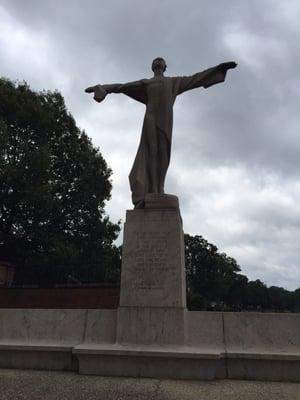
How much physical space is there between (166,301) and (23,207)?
1889 centimetres

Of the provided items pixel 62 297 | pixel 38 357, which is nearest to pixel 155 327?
pixel 38 357

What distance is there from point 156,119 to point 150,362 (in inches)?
215

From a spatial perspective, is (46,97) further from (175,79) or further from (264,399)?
(264,399)

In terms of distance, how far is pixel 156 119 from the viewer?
9.53 metres

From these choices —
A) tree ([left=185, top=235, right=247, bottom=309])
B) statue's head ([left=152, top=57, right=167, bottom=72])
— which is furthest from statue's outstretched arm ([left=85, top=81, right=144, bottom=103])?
tree ([left=185, top=235, right=247, bottom=309])

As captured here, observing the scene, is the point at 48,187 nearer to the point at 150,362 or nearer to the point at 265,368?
the point at 150,362

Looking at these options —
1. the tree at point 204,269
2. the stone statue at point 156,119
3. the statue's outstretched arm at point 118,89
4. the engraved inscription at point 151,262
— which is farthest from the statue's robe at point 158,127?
the tree at point 204,269

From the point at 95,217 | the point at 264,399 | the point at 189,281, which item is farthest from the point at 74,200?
the point at 189,281

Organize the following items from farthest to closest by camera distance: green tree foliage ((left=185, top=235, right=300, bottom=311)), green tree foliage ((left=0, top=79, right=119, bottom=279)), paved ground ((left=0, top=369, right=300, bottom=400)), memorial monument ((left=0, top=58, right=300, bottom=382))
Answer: green tree foliage ((left=185, top=235, right=300, bottom=311)), green tree foliage ((left=0, top=79, right=119, bottom=279)), memorial monument ((left=0, top=58, right=300, bottom=382)), paved ground ((left=0, top=369, right=300, bottom=400))

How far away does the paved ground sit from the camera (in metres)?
5.25

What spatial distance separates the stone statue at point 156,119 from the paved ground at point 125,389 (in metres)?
4.14

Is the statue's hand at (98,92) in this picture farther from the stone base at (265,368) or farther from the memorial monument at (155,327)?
the stone base at (265,368)

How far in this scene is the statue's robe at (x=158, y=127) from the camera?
9352 mm

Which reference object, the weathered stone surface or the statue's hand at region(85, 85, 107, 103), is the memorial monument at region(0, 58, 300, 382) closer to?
the weathered stone surface
